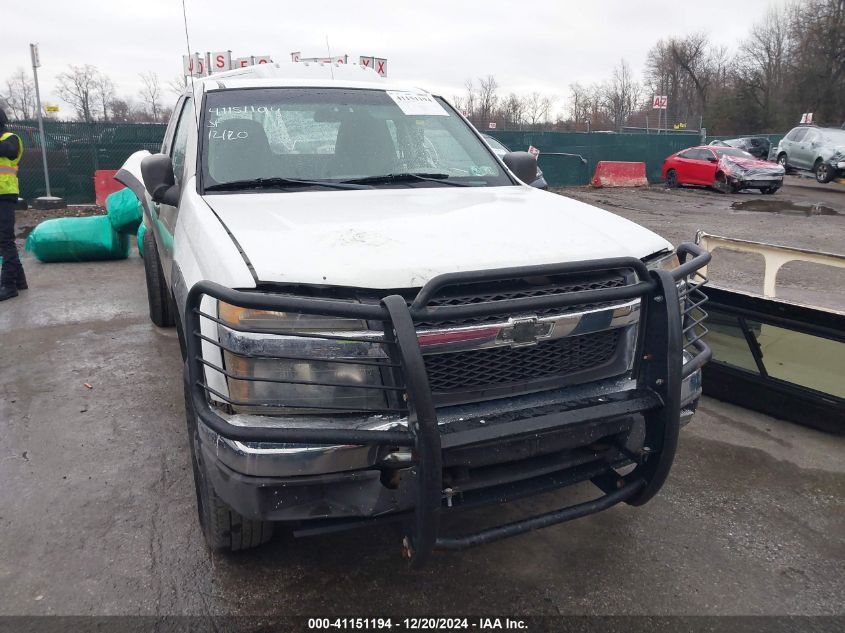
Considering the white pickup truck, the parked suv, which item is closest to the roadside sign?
the white pickup truck

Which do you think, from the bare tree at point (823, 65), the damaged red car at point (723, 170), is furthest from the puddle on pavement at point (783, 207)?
the bare tree at point (823, 65)

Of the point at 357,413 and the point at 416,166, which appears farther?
the point at 416,166

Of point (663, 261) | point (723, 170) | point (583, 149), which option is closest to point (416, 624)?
point (663, 261)

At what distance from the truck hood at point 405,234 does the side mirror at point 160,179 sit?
44 centimetres

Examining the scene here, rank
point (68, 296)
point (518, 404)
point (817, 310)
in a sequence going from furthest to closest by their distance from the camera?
point (68, 296) → point (817, 310) → point (518, 404)

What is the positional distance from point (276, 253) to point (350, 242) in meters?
0.26

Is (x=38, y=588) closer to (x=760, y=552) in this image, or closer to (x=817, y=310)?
(x=760, y=552)

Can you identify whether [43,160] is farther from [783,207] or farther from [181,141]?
[783,207]

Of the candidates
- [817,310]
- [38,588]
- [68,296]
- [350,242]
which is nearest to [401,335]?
[350,242]

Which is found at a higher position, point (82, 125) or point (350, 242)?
point (82, 125)

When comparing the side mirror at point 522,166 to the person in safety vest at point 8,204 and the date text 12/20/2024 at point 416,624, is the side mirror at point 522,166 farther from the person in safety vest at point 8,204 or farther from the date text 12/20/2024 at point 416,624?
the person in safety vest at point 8,204

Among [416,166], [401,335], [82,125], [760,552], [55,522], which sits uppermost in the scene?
[82,125]

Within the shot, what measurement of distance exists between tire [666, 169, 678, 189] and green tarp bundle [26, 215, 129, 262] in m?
18.6

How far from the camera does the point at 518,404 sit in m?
2.26
